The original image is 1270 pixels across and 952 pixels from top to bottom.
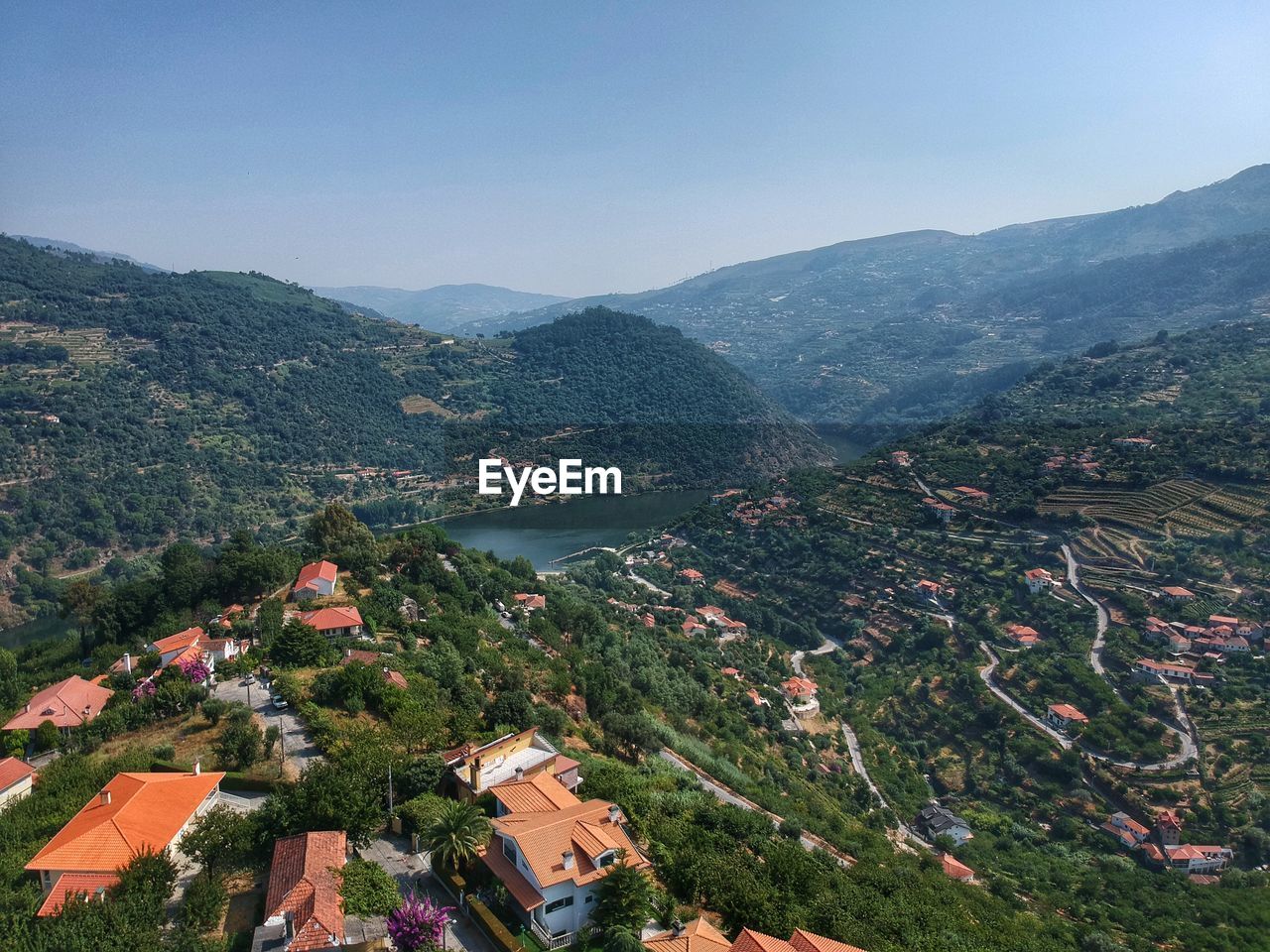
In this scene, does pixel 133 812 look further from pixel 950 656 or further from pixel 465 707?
pixel 950 656

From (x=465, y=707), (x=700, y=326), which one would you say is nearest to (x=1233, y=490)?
(x=465, y=707)

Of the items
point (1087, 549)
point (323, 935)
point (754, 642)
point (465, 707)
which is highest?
point (323, 935)

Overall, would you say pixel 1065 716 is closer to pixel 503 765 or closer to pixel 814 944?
pixel 814 944

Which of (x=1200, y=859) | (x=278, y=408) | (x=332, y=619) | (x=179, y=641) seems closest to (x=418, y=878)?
(x=332, y=619)

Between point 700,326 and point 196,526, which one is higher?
point 700,326

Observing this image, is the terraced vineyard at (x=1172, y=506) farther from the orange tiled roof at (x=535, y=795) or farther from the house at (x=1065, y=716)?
the orange tiled roof at (x=535, y=795)

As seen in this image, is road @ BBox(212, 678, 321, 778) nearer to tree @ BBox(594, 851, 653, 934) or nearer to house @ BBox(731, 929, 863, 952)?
tree @ BBox(594, 851, 653, 934)

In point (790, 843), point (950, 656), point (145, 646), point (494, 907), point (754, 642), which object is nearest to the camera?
point (494, 907)
